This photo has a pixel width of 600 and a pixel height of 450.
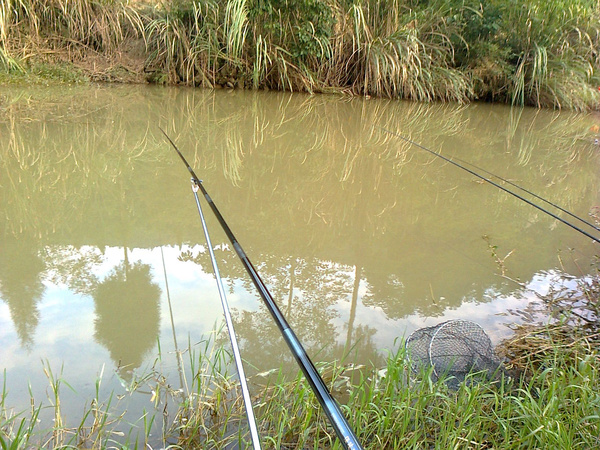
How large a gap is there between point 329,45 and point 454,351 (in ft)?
22.4

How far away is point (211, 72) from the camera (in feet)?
25.5

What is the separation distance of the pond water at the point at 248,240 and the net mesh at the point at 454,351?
0.28 ft

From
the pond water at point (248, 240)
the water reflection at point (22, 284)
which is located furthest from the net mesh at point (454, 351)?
the water reflection at point (22, 284)

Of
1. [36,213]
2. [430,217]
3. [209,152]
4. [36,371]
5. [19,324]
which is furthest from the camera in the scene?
[209,152]

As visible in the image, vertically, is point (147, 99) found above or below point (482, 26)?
below

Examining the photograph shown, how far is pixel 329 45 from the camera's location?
7.69m

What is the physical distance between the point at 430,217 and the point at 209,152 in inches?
73.5

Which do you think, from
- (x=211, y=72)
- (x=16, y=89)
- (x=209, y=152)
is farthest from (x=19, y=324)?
(x=211, y=72)

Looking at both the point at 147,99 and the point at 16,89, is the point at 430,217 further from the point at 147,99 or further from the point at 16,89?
the point at 16,89

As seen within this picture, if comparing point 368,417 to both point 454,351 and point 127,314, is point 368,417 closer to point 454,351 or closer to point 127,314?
point 454,351

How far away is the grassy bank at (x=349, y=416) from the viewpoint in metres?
1.24

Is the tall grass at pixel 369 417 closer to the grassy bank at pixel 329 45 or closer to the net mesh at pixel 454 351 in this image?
the net mesh at pixel 454 351

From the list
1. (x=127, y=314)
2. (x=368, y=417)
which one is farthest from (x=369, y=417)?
(x=127, y=314)

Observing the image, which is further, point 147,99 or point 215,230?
point 147,99
